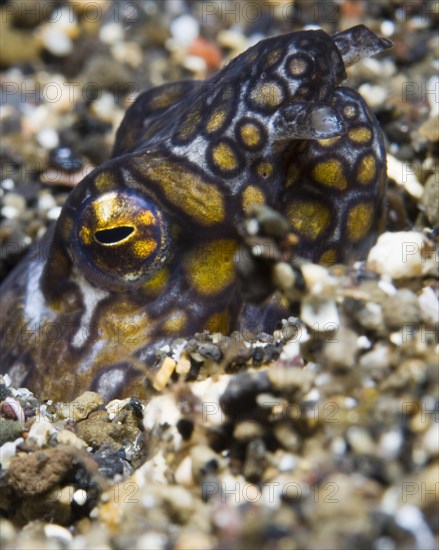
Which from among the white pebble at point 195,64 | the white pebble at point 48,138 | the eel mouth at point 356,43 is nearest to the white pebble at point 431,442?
the eel mouth at point 356,43

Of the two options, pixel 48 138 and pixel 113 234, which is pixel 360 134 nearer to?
pixel 113 234

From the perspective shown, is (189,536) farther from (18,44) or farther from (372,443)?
(18,44)

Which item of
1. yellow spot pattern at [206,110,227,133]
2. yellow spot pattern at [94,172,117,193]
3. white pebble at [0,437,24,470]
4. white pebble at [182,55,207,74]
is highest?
yellow spot pattern at [206,110,227,133]

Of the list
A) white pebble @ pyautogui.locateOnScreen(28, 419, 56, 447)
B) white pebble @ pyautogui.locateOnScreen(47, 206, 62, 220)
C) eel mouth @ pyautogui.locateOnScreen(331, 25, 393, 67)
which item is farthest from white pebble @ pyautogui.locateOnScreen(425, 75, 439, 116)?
white pebble @ pyautogui.locateOnScreen(28, 419, 56, 447)

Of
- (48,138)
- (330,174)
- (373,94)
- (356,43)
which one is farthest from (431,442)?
(48,138)

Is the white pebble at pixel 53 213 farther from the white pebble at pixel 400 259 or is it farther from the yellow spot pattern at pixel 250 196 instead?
the white pebble at pixel 400 259

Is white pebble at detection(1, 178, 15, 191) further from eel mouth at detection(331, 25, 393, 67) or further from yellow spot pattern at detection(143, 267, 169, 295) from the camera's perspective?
eel mouth at detection(331, 25, 393, 67)

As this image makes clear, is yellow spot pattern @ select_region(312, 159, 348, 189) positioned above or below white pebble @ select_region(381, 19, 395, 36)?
above
